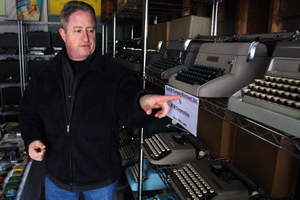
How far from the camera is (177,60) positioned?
1516 mm

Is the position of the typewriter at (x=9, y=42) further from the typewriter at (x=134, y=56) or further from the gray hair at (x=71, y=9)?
the gray hair at (x=71, y=9)

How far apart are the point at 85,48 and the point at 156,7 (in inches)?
49.6

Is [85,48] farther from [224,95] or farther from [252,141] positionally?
[252,141]

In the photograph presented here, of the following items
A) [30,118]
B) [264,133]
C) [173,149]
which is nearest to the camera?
[264,133]

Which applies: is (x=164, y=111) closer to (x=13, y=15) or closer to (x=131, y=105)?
(x=131, y=105)

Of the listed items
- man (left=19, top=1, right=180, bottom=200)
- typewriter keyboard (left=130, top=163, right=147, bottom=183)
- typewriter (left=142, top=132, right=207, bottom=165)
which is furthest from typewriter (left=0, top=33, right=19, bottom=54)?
typewriter (left=142, top=132, right=207, bottom=165)

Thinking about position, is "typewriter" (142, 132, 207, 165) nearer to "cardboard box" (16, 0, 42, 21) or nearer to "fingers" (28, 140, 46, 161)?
"fingers" (28, 140, 46, 161)

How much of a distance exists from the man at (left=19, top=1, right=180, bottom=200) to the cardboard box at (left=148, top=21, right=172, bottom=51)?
0.93 metres

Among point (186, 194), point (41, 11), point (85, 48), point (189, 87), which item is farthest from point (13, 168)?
point (41, 11)

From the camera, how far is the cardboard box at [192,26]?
1769mm

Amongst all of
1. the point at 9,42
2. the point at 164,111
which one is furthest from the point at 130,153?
the point at 9,42

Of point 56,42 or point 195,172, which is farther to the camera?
point 56,42

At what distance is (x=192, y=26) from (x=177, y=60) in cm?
40

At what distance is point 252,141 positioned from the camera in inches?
47.2
